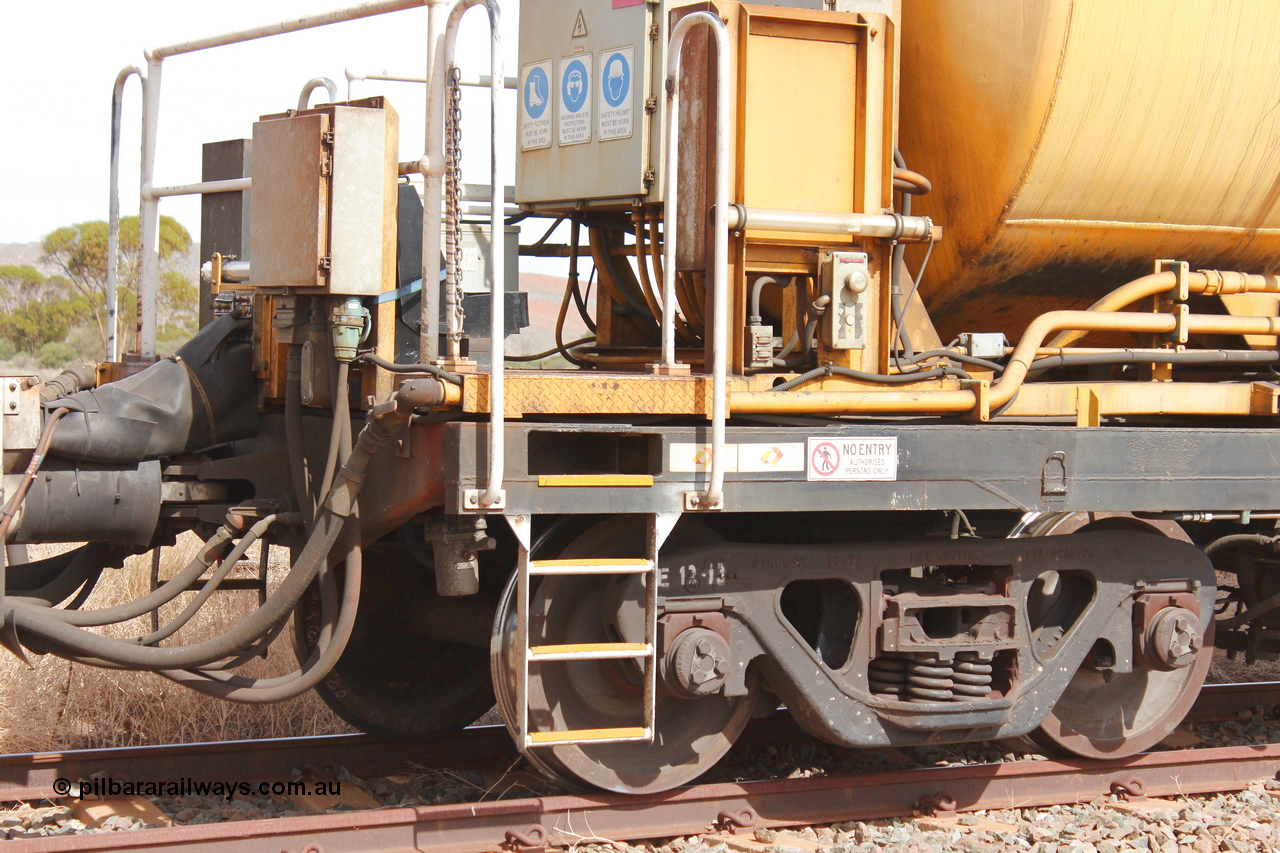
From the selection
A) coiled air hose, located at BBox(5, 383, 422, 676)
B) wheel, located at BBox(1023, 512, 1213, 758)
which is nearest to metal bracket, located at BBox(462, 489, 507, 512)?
coiled air hose, located at BBox(5, 383, 422, 676)

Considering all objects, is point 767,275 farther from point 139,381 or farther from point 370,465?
point 139,381

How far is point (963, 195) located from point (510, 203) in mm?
1853

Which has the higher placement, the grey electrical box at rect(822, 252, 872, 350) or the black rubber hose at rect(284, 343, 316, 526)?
the grey electrical box at rect(822, 252, 872, 350)

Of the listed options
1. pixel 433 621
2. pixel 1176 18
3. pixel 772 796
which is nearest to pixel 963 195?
pixel 1176 18

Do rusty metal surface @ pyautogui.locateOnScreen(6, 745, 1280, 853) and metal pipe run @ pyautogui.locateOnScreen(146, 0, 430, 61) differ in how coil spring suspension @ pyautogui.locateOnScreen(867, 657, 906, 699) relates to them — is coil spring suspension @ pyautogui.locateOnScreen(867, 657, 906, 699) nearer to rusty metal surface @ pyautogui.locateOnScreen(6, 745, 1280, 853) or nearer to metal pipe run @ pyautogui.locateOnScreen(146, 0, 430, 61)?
rusty metal surface @ pyautogui.locateOnScreen(6, 745, 1280, 853)

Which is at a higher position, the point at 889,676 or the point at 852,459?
the point at 852,459

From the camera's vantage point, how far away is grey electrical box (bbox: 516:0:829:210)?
432cm

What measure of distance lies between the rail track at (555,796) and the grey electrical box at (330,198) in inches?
69.3

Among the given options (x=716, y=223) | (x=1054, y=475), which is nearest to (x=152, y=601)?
(x=716, y=223)

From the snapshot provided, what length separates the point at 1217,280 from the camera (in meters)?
4.86

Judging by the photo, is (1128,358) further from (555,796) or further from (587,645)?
(555,796)

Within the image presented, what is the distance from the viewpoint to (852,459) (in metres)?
4.11

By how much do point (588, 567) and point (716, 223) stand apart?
3.83 ft

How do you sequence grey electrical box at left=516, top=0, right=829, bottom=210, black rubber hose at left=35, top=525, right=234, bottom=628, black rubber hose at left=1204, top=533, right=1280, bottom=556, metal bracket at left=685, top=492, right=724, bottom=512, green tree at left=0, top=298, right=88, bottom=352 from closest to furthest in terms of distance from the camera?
metal bracket at left=685, top=492, right=724, bottom=512 < black rubber hose at left=35, top=525, right=234, bottom=628 < grey electrical box at left=516, top=0, right=829, bottom=210 < black rubber hose at left=1204, top=533, right=1280, bottom=556 < green tree at left=0, top=298, right=88, bottom=352
